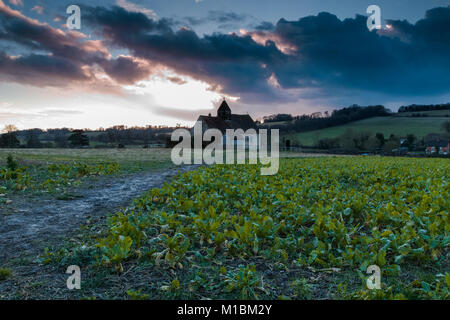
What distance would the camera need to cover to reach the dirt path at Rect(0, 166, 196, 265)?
4805 millimetres

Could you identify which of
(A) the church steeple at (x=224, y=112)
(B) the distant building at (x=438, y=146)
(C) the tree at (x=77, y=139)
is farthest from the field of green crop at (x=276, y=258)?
(B) the distant building at (x=438, y=146)

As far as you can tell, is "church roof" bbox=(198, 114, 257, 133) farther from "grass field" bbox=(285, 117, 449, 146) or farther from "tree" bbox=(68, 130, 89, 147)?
"tree" bbox=(68, 130, 89, 147)

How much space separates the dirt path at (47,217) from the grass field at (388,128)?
6113 cm

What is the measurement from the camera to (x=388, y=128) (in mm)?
78312

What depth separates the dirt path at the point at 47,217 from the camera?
4.80 meters

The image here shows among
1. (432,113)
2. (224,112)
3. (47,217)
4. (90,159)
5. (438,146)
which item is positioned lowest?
(47,217)

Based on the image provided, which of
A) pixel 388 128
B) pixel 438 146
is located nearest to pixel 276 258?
pixel 438 146

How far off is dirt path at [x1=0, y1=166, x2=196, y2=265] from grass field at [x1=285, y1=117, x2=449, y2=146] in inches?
2407

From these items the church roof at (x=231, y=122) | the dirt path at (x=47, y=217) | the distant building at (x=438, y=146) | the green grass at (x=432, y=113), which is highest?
the green grass at (x=432, y=113)

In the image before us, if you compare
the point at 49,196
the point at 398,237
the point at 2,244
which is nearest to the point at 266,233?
the point at 398,237

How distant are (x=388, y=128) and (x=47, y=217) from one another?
3577 inches

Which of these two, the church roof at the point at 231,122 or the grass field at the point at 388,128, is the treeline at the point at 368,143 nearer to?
the grass field at the point at 388,128

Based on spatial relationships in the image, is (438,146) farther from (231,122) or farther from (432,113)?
(231,122)

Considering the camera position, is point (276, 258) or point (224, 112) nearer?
point (276, 258)
